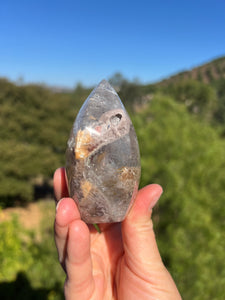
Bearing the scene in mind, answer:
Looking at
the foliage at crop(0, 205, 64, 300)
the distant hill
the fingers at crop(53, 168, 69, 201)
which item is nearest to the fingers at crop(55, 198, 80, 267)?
the fingers at crop(53, 168, 69, 201)

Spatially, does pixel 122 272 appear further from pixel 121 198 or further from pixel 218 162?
pixel 218 162

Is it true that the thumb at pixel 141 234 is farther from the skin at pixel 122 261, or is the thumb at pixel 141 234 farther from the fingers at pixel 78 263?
the fingers at pixel 78 263

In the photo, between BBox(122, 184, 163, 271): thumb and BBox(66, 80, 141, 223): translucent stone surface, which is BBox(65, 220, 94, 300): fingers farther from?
BBox(122, 184, 163, 271): thumb

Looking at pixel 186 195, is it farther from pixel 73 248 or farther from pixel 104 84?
pixel 73 248

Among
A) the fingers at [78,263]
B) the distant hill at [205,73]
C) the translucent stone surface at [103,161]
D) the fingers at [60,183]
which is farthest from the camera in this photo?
the distant hill at [205,73]

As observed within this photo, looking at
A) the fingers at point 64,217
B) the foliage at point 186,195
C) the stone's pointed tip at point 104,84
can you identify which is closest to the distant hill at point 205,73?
the foliage at point 186,195

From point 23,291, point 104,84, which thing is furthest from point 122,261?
point 23,291
